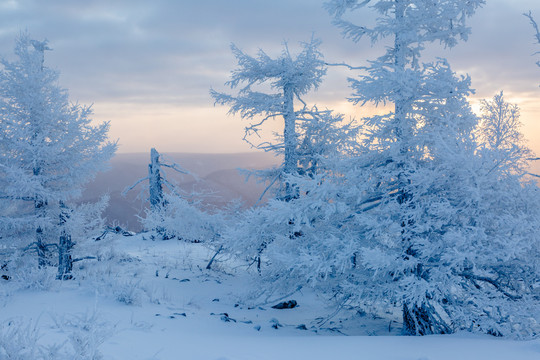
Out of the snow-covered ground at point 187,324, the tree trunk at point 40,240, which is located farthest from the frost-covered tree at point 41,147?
the snow-covered ground at point 187,324

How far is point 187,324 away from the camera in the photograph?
7742 millimetres

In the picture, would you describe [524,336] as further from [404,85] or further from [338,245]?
[404,85]

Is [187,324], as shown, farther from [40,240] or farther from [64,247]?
[40,240]

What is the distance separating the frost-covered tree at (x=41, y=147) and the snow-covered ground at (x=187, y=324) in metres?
2.07

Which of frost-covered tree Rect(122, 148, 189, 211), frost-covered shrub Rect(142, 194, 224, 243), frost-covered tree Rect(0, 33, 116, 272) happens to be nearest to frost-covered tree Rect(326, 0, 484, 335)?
frost-covered shrub Rect(142, 194, 224, 243)

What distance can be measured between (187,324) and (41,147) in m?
6.88

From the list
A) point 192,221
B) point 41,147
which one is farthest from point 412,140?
point 41,147

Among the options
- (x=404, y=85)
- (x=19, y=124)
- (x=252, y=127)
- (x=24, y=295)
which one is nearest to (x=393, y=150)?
(x=404, y=85)

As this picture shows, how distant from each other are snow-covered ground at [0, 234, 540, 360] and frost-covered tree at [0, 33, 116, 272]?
2.07 metres

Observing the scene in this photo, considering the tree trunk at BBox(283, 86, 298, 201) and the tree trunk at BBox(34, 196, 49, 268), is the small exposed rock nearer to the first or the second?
the tree trunk at BBox(283, 86, 298, 201)

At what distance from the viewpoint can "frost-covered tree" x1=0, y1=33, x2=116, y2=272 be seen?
11.1 meters

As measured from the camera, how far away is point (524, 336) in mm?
6625

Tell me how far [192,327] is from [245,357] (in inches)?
97.5

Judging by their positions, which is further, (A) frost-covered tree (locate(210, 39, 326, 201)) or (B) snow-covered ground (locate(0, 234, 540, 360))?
(A) frost-covered tree (locate(210, 39, 326, 201))
